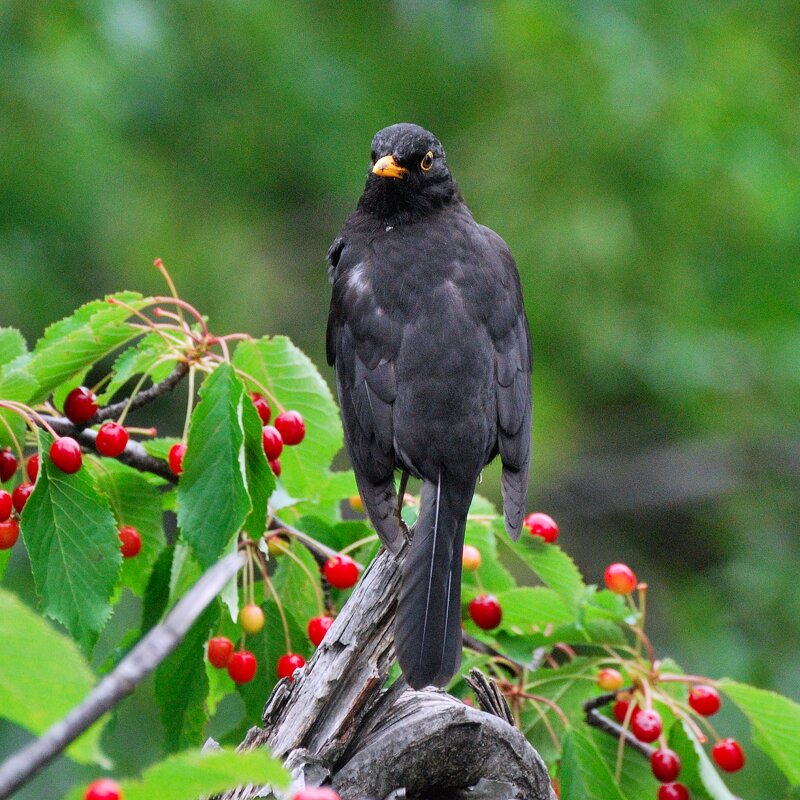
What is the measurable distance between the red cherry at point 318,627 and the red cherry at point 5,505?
30.4 inches

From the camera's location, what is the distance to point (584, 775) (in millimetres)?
2816

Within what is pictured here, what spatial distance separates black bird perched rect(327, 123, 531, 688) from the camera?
3.09 m

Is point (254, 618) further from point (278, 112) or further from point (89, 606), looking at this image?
→ point (278, 112)

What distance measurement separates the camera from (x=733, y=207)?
388 inches

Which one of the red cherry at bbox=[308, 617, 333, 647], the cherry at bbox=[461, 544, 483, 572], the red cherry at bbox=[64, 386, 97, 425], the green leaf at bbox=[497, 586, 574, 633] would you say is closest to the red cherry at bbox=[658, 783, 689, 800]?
the green leaf at bbox=[497, 586, 574, 633]

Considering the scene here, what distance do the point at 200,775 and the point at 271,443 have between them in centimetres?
162

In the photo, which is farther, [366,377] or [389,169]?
[389,169]

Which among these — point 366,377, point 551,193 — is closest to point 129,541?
point 366,377

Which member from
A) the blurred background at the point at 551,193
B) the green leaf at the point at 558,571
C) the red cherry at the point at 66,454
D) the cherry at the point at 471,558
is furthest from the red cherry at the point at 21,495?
the blurred background at the point at 551,193

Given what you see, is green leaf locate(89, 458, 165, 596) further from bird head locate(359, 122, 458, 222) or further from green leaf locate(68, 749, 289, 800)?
green leaf locate(68, 749, 289, 800)

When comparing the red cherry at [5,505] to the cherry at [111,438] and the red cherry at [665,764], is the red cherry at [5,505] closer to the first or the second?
the cherry at [111,438]

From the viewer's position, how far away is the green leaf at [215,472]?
2.62m

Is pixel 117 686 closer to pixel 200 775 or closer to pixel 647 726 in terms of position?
pixel 200 775

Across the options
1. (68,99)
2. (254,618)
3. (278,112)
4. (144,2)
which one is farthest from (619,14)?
(254,618)
